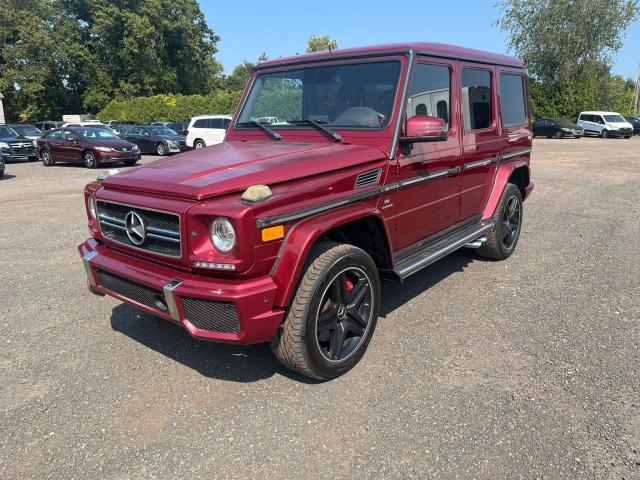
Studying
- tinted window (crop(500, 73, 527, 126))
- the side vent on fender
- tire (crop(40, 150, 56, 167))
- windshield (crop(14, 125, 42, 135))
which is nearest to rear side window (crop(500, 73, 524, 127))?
tinted window (crop(500, 73, 527, 126))

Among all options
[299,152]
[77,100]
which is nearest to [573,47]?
[299,152]

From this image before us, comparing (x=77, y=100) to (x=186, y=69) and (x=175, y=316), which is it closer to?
(x=186, y=69)

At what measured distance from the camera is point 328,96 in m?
4.01

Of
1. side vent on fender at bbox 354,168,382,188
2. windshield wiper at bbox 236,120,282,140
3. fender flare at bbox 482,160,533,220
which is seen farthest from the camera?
fender flare at bbox 482,160,533,220

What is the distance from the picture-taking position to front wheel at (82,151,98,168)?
17.0 m

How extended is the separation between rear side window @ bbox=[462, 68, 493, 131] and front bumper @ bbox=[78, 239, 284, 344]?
2.87 metres

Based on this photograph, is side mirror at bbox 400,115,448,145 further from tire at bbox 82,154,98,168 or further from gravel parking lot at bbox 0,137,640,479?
tire at bbox 82,154,98,168

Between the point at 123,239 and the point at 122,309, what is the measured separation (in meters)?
1.39

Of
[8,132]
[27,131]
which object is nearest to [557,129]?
[27,131]

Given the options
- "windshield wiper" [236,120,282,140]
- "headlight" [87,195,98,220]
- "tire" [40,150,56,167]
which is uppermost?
"tire" [40,150,56,167]

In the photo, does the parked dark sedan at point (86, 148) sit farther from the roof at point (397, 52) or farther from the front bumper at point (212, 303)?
the front bumper at point (212, 303)

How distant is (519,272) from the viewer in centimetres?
534

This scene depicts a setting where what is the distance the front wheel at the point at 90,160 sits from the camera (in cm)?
1695

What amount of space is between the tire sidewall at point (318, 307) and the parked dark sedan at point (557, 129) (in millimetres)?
33860
